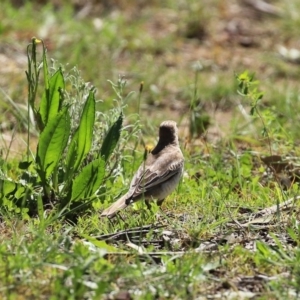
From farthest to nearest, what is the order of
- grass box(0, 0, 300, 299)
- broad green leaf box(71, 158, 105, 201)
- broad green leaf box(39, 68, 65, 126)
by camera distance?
broad green leaf box(39, 68, 65, 126), broad green leaf box(71, 158, 105, 201), grass box(0, 0, 300, 299)

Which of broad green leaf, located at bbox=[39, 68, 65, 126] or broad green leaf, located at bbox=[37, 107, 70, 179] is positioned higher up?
broad green leaf, located at bbox=[39, 68, 65, 126]

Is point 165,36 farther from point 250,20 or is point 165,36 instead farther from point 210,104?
point 210,104

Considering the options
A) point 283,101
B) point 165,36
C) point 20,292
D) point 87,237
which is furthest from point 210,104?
point 20,292

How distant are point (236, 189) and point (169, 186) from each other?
68 centimetres

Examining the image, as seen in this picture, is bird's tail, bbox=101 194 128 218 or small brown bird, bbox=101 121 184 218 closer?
bird's tail, bbox=101 194 128 218

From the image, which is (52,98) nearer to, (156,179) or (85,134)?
(85,134)

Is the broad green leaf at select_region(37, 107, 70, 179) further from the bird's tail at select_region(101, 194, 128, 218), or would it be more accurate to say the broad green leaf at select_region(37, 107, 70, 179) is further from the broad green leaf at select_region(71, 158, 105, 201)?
the bird's tail at select_region(101, 194, 128, 218)

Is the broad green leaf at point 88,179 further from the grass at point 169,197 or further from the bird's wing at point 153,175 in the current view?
the bird's wing at point 153,175

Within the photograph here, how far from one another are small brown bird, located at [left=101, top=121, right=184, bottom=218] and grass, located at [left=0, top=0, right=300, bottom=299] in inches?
3.9

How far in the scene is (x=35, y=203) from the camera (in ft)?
19.8

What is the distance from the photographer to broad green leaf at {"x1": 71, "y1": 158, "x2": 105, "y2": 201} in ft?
19.2

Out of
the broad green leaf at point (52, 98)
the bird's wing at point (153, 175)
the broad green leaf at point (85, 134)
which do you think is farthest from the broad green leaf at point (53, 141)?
the bird's wing at point (153, 175)

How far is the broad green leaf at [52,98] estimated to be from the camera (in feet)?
19.8

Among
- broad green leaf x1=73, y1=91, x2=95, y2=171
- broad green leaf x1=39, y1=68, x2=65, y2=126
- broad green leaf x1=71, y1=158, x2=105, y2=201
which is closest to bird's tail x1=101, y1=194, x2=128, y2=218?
broad green leaf x1=71, y1=158, x2=105, y2=201
